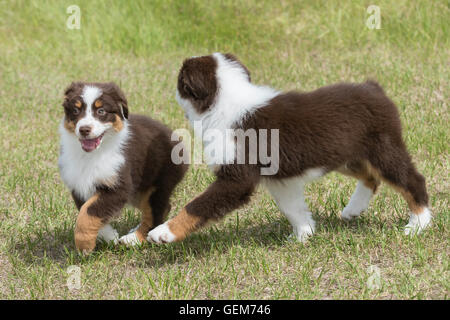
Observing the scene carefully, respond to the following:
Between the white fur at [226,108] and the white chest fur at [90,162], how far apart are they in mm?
638

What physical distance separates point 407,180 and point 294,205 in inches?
34.1

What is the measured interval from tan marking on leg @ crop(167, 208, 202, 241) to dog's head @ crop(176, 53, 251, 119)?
2.40ft

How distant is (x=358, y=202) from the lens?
529 centimetres

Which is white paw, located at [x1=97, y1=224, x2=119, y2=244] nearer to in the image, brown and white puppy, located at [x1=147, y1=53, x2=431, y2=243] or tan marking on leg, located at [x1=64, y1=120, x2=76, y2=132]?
brown and white puppy, located at [x1=147, y1=53, x2=431, y2=243]

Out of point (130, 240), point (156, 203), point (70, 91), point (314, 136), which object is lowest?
point (130, 240)

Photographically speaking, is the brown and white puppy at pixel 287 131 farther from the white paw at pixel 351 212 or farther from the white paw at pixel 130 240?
the white paw at pixel 130 240

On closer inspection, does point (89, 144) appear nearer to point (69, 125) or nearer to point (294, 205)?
point (69, 125)

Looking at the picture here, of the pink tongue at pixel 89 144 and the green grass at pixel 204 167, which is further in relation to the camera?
the pink tongue at pixel 89 144

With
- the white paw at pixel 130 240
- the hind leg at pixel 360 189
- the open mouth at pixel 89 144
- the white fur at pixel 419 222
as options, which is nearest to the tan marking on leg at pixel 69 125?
the open mouth at pixel 89 144

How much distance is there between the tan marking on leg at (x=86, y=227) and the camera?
4.62 metres

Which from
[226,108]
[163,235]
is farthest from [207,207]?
[226,108]

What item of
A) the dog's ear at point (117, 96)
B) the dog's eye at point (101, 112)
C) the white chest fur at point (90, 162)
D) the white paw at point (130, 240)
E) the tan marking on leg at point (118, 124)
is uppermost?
the dog's ear at point (117, 96)

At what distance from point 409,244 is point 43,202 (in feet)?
10.8

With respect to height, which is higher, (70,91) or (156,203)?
(70,91)
